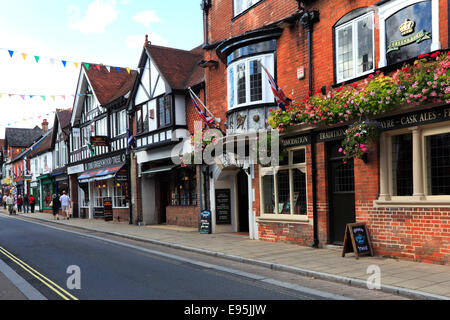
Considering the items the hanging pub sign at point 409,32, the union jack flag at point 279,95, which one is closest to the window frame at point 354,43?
the hanging pub sign at point 409,32

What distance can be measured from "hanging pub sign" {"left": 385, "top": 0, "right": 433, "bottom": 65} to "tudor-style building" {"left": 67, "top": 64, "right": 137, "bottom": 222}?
15.9 m

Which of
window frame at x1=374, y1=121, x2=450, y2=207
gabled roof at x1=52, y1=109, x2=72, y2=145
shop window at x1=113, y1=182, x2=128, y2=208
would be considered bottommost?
shop window at x1=113, y1=182, x2=128, y2=208

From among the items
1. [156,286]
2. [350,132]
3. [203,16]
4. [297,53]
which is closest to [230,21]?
[203,16]

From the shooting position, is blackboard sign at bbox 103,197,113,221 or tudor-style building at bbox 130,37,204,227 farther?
blackboard sign at bbox 103,197,113,221

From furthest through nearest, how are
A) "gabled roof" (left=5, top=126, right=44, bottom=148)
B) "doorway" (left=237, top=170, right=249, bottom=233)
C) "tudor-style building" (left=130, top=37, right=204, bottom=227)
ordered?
"gabled roof" (left=5, top=126, right=44, bottom=148), "tudor-style building" (left=130, top=37, right=204, bottom=227), "doorway" (left=237, top=170, right=249, bottom=233)

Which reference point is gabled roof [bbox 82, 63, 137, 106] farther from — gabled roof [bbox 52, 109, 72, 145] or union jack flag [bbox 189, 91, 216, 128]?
union jack flag [bbox 189, 91, 216, 128]

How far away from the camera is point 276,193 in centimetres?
1325

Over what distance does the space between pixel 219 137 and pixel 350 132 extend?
568 cm

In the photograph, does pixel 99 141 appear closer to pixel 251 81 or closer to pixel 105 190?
pixel 105 190

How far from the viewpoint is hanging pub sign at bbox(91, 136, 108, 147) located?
25094 mm

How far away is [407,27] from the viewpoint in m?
9.45

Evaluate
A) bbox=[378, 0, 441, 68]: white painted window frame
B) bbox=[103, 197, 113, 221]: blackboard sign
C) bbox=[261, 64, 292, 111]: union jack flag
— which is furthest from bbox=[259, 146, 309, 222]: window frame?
bbox=[103, 197, 113, 221]: blackboard sign

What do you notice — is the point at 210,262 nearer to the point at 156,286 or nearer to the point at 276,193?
the point at 156,286

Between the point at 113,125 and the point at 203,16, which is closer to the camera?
the point at 203,16
